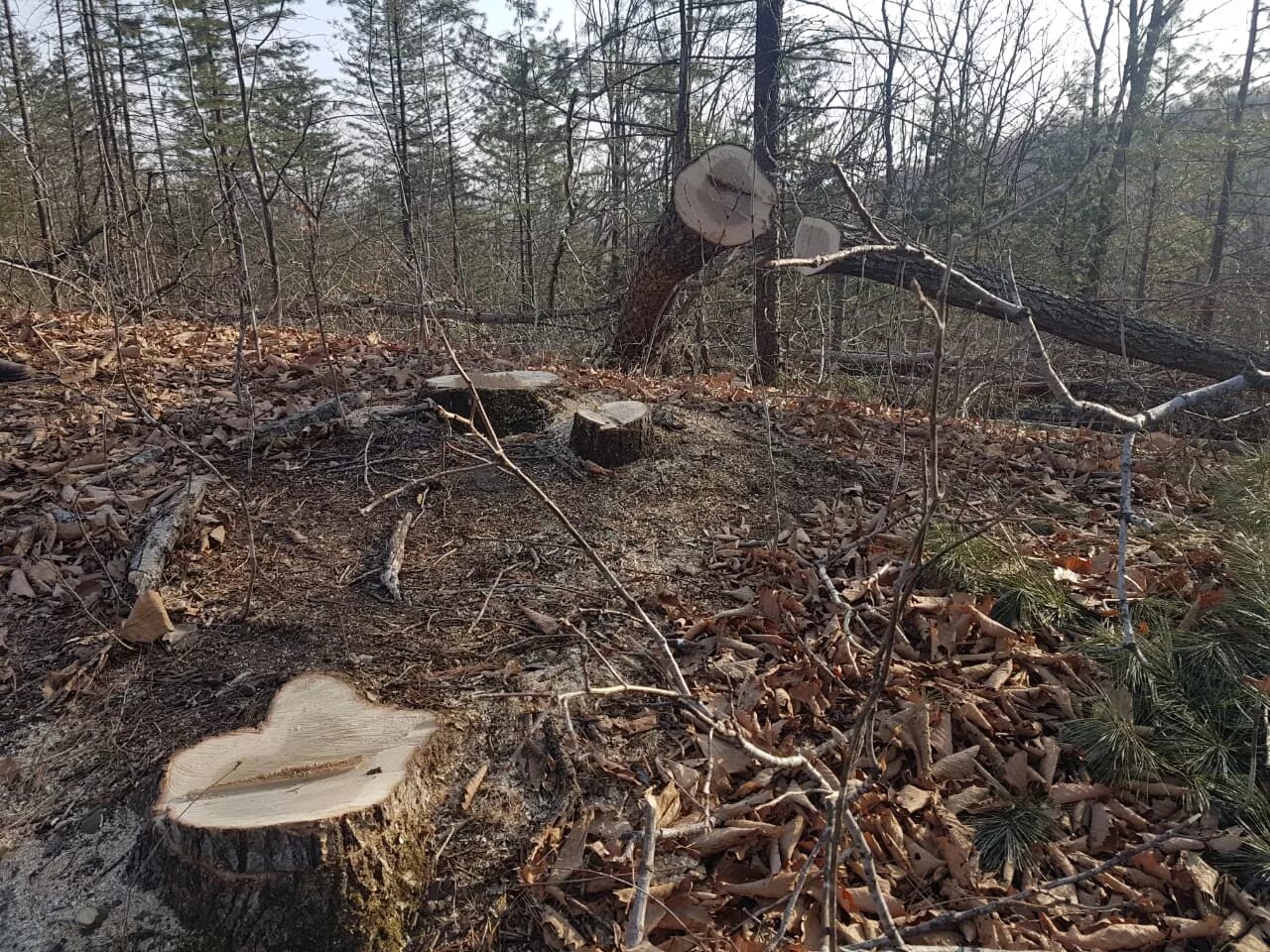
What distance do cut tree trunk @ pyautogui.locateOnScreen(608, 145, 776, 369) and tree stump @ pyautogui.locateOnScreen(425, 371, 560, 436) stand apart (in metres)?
A: 2.16

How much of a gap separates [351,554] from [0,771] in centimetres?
125

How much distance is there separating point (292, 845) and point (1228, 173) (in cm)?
1718

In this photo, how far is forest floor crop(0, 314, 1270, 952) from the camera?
1722 mm

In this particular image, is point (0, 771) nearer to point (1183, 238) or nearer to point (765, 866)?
point (765, 866)

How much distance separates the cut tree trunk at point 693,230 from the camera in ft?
18.1

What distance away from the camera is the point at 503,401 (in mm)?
3766

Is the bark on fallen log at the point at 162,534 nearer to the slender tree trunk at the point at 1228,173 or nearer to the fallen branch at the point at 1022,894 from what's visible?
the fallen branch at the point at 1022,894

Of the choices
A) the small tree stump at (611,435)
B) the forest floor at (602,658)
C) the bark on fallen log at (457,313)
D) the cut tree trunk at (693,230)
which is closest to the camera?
the forest floor at (602,658)

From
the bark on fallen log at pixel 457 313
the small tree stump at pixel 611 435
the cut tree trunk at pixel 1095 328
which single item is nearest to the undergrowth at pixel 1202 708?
the small tree stump at pixel 611 435

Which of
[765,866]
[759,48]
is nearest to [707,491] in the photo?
[765,866]

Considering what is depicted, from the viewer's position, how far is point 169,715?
7.18ft

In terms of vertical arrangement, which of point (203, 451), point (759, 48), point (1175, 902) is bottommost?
point (1175, 902)

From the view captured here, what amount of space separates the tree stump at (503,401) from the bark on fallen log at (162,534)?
118 centimetres

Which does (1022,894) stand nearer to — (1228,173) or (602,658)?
(602,658)
